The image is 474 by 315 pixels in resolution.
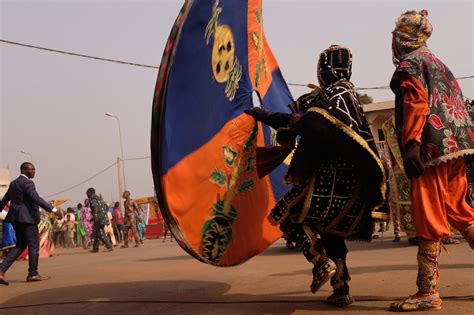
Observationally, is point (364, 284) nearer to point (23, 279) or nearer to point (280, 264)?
point (280, 264)

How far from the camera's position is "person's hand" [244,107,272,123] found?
13.7 feet

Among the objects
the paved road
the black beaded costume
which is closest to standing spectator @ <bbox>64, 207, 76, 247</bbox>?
the paved road

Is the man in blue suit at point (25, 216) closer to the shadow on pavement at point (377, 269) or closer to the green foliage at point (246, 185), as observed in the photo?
the shadow on pavement at point (377, 269)

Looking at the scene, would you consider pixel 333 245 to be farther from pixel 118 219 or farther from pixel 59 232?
pixel 59 232

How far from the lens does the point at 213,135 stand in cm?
398

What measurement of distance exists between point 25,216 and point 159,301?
11.6 feet

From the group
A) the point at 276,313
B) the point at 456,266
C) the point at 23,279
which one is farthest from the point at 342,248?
the point at 23,279

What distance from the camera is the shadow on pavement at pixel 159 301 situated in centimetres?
404

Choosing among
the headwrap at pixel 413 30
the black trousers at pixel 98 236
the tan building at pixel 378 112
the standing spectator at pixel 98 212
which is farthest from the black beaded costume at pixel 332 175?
the tan building at pixel 378 112

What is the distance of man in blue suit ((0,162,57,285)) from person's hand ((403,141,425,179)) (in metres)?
5.31

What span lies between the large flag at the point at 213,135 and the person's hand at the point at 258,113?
0.32ft

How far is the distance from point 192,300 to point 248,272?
186cm

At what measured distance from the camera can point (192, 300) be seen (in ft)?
15.1

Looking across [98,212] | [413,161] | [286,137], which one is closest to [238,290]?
[286,137]
